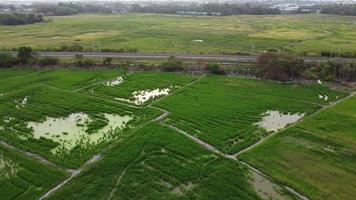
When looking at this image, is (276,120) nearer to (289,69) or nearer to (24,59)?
(289,69)

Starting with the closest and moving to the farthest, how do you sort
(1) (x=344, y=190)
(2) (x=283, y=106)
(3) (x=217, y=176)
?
(1) (x=344, y=190), (3) (x=217, y=176), (2) (x=283, y=106)

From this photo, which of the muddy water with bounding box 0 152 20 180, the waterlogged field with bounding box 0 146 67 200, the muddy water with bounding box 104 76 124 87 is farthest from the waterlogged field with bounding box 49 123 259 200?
the muddy water with bounding box 104 76 124 87

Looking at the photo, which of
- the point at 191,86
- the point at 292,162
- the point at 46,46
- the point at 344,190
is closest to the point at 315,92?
the point at 191,86

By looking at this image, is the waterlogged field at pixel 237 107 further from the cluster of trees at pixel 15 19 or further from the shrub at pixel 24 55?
the cluster of trees at pixel 15 19

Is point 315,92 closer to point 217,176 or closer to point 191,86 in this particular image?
point 191,86

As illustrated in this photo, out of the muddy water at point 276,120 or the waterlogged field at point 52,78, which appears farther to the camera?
the waterlogged field at point 52,78

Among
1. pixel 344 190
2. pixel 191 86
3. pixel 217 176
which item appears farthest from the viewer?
pixel 191 86

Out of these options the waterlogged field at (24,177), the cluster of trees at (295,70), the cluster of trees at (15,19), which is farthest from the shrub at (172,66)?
the cluster of trees at (15,19)
